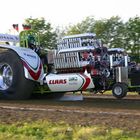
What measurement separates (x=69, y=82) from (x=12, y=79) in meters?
1.63

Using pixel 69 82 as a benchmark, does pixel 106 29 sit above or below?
above

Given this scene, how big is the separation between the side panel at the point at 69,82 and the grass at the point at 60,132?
4.80 m

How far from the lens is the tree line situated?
144ft

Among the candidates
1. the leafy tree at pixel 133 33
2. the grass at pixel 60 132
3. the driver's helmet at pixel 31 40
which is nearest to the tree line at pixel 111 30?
the leafy tree at pixel 133 33

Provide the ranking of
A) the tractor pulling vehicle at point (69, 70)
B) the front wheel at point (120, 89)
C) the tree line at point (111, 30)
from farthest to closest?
the tree line at point (111, 30), the tractor pulling vehicle at point (69, 70), the front wheel at point (120, 89)

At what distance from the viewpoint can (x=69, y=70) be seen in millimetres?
13398

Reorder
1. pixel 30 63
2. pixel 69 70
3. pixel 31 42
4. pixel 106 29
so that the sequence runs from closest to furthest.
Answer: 1. pixel 30 63
2. pixel 69 70
3. pixel 31 42
4. pixel 106 29

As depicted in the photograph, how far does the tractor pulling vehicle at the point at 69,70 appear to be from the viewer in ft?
42.9

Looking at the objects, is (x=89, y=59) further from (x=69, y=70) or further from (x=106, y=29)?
(x=106, y=29)

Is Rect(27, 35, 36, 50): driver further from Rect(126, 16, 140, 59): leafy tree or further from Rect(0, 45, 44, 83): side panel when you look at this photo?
Rect(126, 16, 140, 59): leafy tree

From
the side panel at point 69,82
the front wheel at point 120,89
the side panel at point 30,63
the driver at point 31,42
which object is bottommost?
the front wheel at point 120,89

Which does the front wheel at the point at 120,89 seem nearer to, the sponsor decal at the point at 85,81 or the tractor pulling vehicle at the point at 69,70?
the tractor pulling vehicle at the point at 69,70

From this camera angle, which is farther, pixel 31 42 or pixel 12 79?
pixel 31 42

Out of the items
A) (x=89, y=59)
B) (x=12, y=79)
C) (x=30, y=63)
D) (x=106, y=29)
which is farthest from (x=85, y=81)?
(x=106, y=29)
